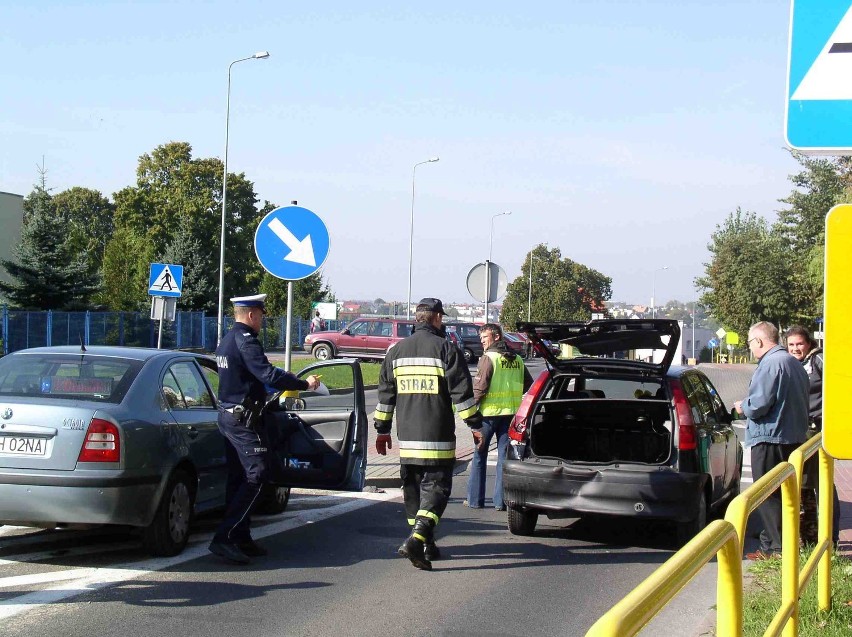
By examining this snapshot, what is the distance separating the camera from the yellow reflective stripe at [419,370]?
7805mm

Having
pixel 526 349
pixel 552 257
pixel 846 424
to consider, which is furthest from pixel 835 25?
pixel 552 257

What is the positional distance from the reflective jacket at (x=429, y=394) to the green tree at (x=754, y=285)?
55811mm

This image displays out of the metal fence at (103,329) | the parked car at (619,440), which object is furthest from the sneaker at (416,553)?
the metal fence at (103,329)

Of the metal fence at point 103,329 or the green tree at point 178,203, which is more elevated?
the green tree at point 178,203

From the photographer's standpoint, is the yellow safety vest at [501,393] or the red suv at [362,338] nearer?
→ the yellow safety vest at [501,393]

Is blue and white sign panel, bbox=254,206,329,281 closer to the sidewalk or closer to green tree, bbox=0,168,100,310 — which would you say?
the sidewalk

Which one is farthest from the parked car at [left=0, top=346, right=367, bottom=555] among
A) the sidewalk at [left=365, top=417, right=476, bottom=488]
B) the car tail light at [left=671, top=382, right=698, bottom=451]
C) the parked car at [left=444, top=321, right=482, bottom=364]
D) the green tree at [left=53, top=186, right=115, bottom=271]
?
the green tree at [left=53, top=186, right=115, bottom=271]

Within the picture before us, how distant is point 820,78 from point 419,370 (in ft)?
15.1

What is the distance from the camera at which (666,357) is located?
845cm

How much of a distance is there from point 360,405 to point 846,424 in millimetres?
5593

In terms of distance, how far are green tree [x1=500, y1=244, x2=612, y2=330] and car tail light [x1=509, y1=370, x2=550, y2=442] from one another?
81698 mm

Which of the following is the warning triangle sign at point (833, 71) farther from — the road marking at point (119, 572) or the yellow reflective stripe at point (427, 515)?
the road marking at point (119, 572)

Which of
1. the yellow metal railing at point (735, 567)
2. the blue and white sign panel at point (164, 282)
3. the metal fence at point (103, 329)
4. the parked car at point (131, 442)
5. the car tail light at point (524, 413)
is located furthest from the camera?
the metal fence at point (103, 329)

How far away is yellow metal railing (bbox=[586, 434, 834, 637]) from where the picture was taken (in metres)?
2.21
